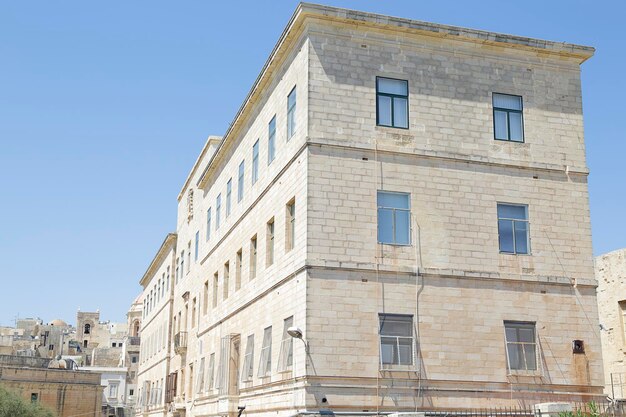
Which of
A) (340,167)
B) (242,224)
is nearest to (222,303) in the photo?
(242,224)

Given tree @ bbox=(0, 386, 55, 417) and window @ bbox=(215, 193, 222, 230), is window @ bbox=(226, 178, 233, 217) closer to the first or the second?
window @ bbox=(215, 193, 222, 230)

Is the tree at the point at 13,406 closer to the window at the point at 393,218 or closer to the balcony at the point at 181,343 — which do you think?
the balcony at the point at 181,343

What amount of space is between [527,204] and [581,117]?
11.5ft

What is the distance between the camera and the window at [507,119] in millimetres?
22750

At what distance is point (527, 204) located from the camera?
22375 mm

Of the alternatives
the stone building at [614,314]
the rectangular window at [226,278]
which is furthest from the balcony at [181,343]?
the stone building at [614,314]

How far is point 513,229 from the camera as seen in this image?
72.5 feet

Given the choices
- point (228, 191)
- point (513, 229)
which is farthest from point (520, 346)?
point (228, 191)

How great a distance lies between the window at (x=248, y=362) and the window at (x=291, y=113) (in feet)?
23.6

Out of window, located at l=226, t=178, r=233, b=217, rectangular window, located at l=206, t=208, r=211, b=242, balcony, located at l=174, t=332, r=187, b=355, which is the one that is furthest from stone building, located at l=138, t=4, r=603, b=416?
balcony, located at l=174, t=332, r=187, b=355

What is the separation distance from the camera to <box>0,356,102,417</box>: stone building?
6000 cm

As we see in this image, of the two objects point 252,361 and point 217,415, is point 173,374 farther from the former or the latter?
point 252,361

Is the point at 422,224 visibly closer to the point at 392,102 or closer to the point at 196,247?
the point at 392,102

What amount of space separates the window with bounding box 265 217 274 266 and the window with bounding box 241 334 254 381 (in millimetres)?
2840
